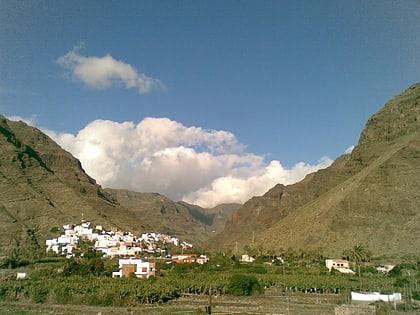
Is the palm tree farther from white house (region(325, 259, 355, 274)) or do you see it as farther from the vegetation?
white house (region(325, 259, 355, 274))

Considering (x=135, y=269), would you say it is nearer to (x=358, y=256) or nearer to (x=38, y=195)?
(x=358, y=256)

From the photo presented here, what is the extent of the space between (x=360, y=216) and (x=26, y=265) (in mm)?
56874

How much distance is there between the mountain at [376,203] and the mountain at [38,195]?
1795 inches

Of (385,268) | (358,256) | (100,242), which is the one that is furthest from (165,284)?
(100,242)

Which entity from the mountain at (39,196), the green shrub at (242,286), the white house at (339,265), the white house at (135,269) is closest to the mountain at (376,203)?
the white house at (339,265)

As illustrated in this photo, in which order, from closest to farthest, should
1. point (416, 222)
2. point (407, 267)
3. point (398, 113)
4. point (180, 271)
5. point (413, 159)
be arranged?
point (407, 267), point (180, 271), point (416, 222), point (413, 159), point (398, 113)

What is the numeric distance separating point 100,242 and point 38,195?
67.9ft

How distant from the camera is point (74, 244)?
9119 centimetres

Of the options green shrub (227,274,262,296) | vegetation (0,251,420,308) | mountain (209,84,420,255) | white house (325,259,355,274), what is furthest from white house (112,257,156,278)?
mountain (209,84,420,255)

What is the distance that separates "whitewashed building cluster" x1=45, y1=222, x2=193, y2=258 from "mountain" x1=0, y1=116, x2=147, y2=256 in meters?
3.08

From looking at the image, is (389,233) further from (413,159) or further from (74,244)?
(74,244)

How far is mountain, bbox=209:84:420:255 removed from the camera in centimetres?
7669

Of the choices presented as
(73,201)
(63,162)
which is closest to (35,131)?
(63,162)

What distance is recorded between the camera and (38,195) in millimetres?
105562
